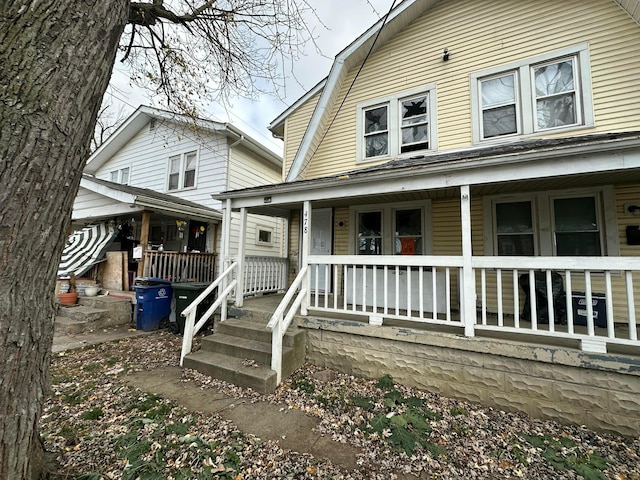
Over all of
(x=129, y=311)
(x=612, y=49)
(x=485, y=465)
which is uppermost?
(x=612, y=49)

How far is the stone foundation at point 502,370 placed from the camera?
119 inches

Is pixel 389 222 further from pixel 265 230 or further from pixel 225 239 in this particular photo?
pixel 265 230

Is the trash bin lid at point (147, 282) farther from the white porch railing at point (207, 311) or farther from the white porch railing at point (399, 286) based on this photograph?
the white porch railing at point (399, 286)

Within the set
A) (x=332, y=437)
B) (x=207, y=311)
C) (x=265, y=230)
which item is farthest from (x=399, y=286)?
(x=265, y=230)

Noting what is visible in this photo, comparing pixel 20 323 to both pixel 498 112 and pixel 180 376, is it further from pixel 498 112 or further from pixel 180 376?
pixel 498 112

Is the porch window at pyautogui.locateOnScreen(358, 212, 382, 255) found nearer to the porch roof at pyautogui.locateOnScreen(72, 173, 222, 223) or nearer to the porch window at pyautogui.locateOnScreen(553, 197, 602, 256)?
the porch window at pyautogui.locateOnScreen(553, 197, 602, 256)

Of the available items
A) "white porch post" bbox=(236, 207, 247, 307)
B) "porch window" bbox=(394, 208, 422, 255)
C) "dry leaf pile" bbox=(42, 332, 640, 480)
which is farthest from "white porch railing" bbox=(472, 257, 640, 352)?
"white porch post" bbox=(236, 207, 247, 307)

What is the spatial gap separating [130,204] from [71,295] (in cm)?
292

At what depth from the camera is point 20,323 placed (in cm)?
143

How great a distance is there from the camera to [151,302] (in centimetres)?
656

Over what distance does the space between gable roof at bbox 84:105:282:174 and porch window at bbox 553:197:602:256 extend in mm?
8842

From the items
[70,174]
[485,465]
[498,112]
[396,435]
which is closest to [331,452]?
[396,435]

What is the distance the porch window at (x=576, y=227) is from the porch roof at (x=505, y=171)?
1.29ft

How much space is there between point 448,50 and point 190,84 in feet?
19.3
